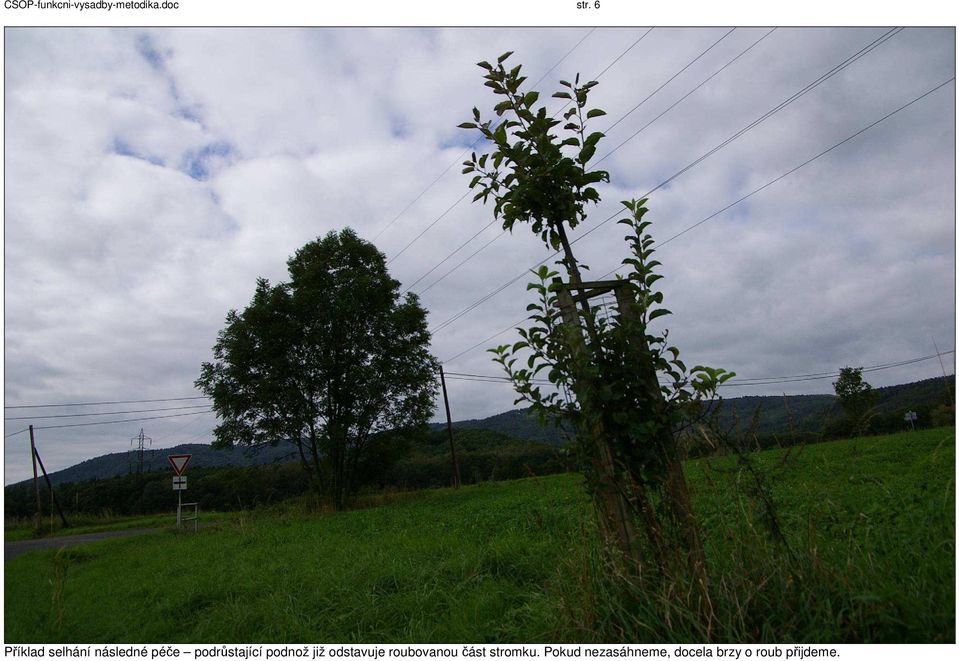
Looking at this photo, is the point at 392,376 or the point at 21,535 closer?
the point at 392,376

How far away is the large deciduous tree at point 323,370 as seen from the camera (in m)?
20.1

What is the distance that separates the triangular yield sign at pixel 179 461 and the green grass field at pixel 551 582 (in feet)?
23.9

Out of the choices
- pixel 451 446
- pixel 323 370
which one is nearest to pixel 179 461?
pixel 323 370

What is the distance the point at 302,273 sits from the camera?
2152 centimetres

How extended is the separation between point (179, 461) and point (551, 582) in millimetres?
16794

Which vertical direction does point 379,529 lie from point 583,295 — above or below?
below

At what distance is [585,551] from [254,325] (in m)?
19.3

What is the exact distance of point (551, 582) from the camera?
350 cm

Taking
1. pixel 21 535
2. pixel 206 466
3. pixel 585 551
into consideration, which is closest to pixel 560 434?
pixel 585 551

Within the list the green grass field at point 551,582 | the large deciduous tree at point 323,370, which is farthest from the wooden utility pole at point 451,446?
the green grass field at point 551,582

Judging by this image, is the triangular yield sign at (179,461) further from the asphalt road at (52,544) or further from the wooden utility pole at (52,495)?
the wooden utility pole at (52,495)

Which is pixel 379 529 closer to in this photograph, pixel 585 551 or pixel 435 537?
A: pixel 435 537
